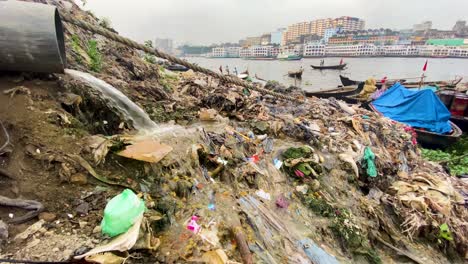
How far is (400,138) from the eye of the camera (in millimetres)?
8547

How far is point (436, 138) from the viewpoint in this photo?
11.4 metres

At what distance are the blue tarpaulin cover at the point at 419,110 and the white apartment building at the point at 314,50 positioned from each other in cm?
9201

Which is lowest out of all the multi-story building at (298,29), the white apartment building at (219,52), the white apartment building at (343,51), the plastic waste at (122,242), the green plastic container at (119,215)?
the white apartment building at (219,52)

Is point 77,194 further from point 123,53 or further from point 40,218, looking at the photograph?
point 123,53

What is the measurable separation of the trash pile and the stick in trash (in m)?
0.01

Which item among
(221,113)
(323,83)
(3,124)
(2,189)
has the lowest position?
(323,83)

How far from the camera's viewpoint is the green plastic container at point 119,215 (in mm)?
2131

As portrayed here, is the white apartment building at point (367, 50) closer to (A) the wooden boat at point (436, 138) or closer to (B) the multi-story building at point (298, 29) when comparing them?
(B) the multi-story building at point (298, 29)

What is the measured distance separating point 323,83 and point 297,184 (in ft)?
103

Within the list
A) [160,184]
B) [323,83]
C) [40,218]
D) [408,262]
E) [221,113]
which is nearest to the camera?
[40,218]

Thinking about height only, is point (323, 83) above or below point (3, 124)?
below

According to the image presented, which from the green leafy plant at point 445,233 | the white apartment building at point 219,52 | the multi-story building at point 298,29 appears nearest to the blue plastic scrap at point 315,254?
the green leafy plant at point 445,233

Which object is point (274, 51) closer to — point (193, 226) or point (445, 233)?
point (445, 233)

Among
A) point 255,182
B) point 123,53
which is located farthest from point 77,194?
point 123,53
